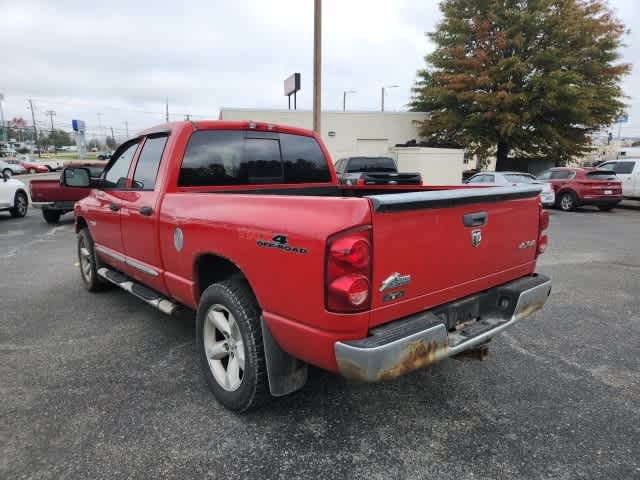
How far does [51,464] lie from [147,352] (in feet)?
4.65

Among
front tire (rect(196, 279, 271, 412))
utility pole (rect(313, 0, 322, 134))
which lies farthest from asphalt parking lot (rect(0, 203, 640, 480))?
utility pole (rect(313, 0, 322, 134))

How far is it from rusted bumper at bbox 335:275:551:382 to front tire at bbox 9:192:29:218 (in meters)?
14.6

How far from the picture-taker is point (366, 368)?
2.06 meters

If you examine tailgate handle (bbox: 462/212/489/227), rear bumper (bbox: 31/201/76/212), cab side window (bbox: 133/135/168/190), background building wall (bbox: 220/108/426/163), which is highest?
background building wall (bbox: 220/108/426/163)

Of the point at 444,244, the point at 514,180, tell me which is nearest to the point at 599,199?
the point at 514,180

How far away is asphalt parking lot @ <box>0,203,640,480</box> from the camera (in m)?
2.33

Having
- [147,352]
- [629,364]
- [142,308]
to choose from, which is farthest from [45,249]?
[629,364]

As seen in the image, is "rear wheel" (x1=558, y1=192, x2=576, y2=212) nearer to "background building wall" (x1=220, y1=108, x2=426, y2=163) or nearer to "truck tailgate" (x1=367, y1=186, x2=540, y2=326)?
"background building wall" (x1=220, y1=108, x2=426, y2=163)

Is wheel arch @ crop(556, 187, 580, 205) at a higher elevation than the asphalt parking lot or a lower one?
higher

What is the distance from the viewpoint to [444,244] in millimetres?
2404

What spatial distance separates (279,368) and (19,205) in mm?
14295

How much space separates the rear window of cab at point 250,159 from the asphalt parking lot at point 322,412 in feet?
4.95

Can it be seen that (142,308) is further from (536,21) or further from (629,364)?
(536,21)

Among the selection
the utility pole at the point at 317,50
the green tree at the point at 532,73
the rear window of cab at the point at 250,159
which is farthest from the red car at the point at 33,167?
the rear window of cab at the point at 250,159
